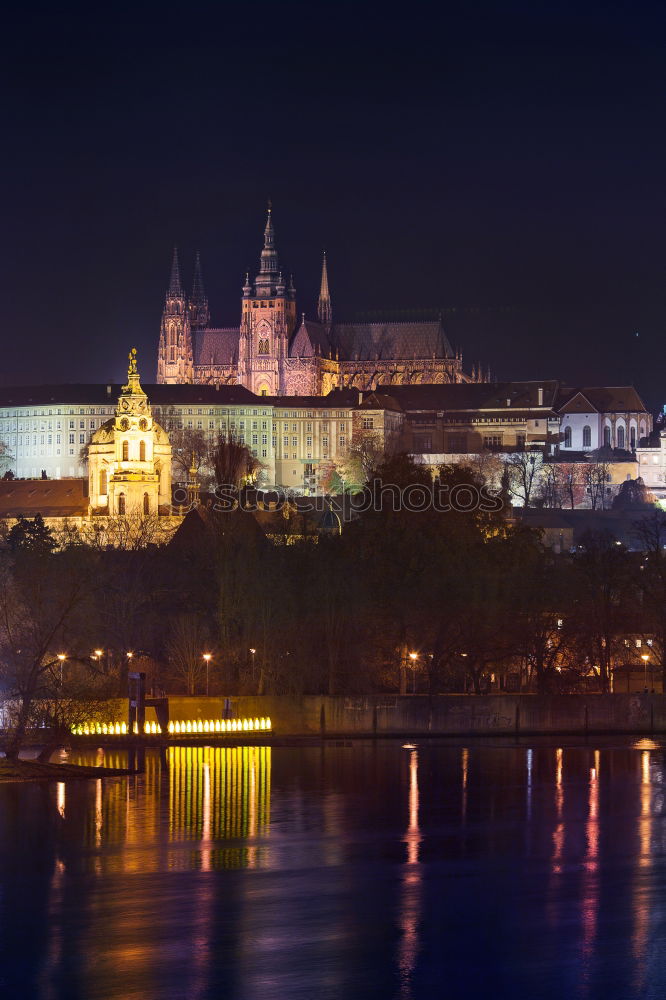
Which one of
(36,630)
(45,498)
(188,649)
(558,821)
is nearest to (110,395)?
(45,498)

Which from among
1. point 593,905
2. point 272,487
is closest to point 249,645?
point 593,905

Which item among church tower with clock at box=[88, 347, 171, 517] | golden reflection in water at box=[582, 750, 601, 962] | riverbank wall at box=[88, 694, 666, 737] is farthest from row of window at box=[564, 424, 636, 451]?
golden reflection in water at box=[582, 750, 601, 962]

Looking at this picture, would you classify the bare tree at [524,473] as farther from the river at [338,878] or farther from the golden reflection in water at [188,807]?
the river at [338,878]

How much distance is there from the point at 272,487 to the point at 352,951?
472 ft

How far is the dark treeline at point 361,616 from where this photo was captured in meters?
61.3

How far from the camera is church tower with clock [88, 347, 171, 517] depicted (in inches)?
4299

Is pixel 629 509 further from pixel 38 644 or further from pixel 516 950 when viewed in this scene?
pixel 516 950

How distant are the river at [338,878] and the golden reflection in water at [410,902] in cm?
5

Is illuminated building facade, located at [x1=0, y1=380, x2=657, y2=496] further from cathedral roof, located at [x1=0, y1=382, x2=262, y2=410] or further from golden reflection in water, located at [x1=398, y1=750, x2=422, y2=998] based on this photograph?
golden reflection in water, located at [x1=398, y1=750, x2=422, y2=998]

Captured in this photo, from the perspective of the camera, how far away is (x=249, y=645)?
204 feet

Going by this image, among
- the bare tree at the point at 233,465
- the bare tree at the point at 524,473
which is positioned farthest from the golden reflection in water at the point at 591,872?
the bare tree at the point at 524,473

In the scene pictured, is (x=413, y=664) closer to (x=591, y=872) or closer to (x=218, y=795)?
(x=218, y=795)

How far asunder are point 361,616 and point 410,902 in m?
26.0

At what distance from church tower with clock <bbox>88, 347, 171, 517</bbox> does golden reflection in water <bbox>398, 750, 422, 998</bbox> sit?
61525mm
